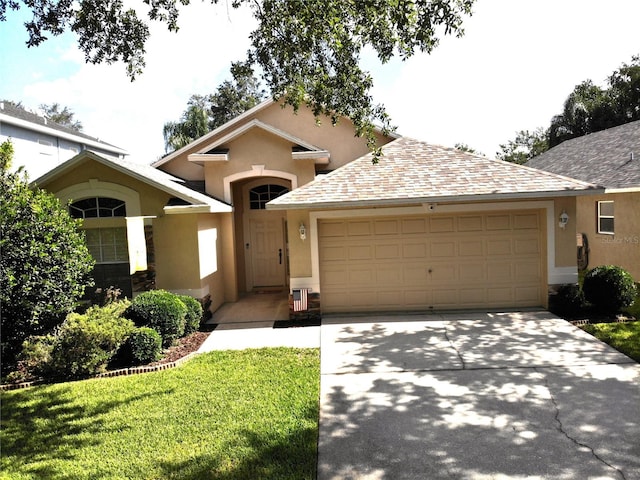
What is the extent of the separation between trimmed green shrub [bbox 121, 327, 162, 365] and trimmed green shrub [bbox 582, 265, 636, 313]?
8990 millimetres

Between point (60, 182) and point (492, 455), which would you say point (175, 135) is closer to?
point (60, 182)

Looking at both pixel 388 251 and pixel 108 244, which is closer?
pixel 108 244

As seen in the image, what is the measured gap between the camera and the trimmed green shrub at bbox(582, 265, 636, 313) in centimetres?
989

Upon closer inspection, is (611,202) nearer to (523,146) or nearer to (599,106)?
(599,106)

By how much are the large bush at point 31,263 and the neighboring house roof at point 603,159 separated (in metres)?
13.8

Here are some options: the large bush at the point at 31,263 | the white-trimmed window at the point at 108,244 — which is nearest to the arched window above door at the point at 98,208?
the white-trimmed window at the point at 108,244

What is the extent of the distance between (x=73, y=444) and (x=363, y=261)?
7.25m

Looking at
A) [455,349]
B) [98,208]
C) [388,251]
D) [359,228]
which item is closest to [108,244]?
[98,208]

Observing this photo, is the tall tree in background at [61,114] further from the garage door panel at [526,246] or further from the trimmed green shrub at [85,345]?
the garage door panel at [526,246]

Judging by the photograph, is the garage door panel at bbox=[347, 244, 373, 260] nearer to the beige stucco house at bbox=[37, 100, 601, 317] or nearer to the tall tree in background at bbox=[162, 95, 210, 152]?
the beige stucco house at bbox=[37, 100, 601, 317]

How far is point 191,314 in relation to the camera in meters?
9.99

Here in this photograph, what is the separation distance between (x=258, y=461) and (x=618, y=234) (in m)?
13.5

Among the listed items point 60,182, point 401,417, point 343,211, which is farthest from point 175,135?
point 401,417

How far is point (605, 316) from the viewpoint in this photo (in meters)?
10.2
